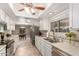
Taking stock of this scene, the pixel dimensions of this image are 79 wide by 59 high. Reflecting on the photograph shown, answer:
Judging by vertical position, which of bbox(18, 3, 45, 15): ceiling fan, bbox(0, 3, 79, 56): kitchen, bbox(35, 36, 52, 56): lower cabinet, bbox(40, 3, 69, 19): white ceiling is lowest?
bbox(35, 36, 52, 56): lower cabinet

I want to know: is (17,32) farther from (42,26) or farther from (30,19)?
(42,26)

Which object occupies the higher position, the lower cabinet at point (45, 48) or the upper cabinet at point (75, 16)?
the upper cabinet at point (75, 16)

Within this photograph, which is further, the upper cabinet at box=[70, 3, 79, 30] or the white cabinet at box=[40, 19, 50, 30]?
the white cabinet at box=[40, 19, 50, 30]

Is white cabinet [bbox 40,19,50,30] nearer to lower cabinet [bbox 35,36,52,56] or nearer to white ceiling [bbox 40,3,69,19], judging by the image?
white ceiling [bbox 40,3,69,19]

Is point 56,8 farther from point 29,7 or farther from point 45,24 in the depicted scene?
point 45,24

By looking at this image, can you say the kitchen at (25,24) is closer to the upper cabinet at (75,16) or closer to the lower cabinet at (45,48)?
the lower cabinet at (45,48)

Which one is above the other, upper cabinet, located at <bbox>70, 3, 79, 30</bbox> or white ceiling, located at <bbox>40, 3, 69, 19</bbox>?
white ceiling, located at <bbox>40, 3, 69, 19</bbox>

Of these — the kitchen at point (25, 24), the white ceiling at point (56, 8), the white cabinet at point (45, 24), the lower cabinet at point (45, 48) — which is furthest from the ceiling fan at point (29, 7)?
the lower cabinet at point (45, 48)

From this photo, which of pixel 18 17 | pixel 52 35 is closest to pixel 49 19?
pixel 52 35

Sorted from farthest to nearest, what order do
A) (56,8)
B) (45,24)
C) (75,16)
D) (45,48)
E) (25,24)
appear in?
(45,24) < (25,24) < (45,48) < (56,8) < (75,16)

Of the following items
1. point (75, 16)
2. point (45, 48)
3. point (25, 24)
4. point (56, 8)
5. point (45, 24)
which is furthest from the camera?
point (45, 24)

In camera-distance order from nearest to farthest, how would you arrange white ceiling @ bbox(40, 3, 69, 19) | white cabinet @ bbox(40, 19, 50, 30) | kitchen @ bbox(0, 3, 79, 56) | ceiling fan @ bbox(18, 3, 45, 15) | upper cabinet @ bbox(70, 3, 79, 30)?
upper cabinet @ bbox(70, 3, 79, 30), white ceiling @ bbox(40, 3, 69, 19), kitchen @ bbox(0, 3, 79, 56), ceiling fan @ bbox(18, 3, 45, 15), white cabinet @ bbox(40, 19, 50, 30)

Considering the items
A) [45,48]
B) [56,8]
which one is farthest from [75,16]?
[45,48]

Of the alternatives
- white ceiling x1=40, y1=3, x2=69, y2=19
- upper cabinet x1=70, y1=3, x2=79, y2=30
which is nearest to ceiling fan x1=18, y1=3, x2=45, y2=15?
Answer: white ceiling x1=40, y1=3, x2=69, y2=19
